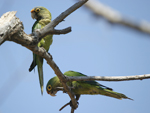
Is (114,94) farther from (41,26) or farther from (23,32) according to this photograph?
(23,32)

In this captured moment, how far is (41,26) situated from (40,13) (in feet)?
1.76

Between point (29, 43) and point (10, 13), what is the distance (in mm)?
475

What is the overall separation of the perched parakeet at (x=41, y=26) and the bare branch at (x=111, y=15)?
150 cm

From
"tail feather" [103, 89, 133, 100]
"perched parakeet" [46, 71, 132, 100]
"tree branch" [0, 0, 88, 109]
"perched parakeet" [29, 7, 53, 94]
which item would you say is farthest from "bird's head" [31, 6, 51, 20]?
"tail feather" [103, 89, 133, 100]

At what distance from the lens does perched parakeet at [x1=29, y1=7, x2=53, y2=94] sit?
4.48 m

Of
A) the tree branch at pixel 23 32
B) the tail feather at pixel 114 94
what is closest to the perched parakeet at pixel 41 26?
the tree branch at pixel 23 32

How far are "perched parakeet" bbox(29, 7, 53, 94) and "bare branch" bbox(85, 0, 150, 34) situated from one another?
1.50 meters

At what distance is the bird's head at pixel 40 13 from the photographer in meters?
5.09

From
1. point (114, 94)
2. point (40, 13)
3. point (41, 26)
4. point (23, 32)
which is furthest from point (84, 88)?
point (23, 32)

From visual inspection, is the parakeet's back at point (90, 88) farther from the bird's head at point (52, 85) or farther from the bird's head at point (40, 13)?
the bird's head at point (40, 13)

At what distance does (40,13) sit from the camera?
5152 mm

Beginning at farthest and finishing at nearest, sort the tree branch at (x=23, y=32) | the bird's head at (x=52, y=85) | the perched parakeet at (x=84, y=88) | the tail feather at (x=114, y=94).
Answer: the bird's head at (x=52, y=85) < the perched parakeet at (x=84, y=88) < the tail feather at (x=114, y=94) < the tree branch at (x=23, y=32)

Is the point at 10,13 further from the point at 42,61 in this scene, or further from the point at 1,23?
the point at 42,61

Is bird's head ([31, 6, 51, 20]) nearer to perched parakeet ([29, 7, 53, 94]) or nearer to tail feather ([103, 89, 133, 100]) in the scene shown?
perched parakeet ([29, 7, 53, 94])
